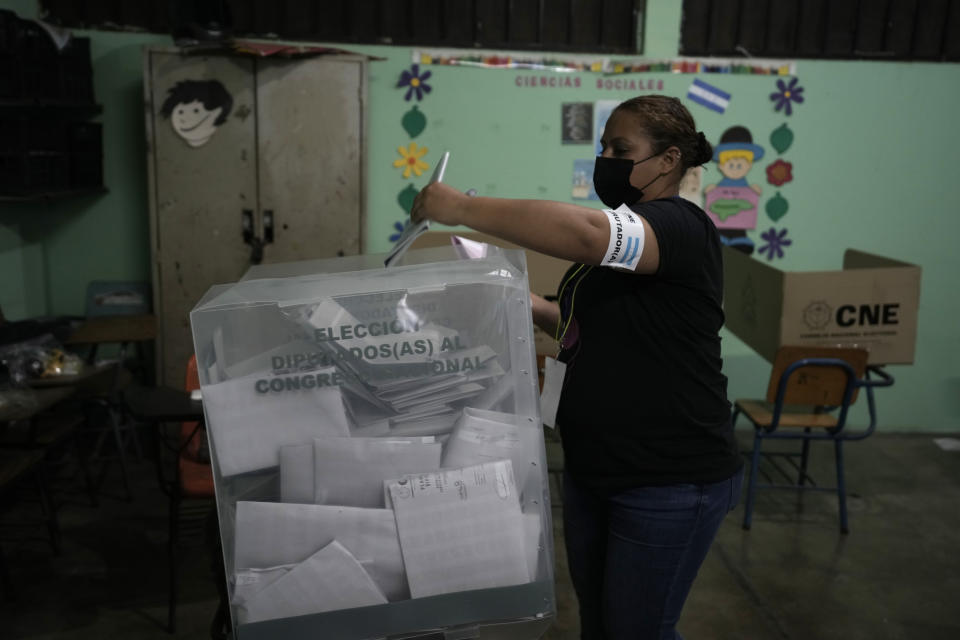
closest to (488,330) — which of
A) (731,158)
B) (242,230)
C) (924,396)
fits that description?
(242,230)

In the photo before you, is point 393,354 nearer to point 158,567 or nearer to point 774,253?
point 158,567

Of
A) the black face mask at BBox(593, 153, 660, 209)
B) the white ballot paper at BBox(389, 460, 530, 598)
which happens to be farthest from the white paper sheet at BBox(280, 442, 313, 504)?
the black face mask at BBox(593, 153, 660, 209)

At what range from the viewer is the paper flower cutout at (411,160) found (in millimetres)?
3879

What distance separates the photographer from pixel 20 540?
2832 mm

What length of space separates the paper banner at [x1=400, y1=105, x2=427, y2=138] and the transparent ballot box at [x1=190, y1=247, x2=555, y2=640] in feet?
9.57

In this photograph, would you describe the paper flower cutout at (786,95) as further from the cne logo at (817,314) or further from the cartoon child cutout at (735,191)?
the cne logo at (817,314)

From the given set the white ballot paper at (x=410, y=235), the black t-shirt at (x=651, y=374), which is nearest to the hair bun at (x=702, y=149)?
the black t-shirt at (x=651, y=374)

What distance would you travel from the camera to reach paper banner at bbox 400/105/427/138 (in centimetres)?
384

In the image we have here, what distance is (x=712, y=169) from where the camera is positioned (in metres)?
4.05

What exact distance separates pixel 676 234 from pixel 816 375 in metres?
2.04

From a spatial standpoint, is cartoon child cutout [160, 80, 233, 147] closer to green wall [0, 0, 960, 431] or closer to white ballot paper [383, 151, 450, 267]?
green wall [0, 0, 960, 431]

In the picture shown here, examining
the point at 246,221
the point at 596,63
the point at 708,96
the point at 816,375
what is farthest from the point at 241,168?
the point at 816,375

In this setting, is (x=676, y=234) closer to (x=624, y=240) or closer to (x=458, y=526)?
(x=624, y=240)

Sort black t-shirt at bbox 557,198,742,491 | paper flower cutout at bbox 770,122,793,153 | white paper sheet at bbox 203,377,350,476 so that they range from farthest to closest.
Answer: paper flower cutout at bbox 770,122,793,153
black t-shirt at bbox 557,198,742,491
white paper sheet at bbox 203,377,350,476
